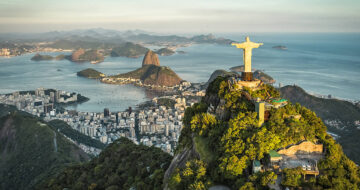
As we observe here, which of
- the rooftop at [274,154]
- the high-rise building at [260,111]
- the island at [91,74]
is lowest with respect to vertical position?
the island at [91,74]

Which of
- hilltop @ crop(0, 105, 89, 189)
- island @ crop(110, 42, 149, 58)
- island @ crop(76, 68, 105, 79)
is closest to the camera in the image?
hilltop @ crop(0, 105, 89, 189)

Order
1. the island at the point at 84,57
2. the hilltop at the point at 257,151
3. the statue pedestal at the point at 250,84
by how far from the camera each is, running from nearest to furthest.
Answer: the hilltop at the point at 257,151 → the statue pedestal at the point at 250,84 → the island at the point at 84,57

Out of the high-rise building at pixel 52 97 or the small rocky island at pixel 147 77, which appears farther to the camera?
the small rocky island at pixel 147 77

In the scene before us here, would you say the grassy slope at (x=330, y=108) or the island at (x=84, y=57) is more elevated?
the island at (x=84, y=57)

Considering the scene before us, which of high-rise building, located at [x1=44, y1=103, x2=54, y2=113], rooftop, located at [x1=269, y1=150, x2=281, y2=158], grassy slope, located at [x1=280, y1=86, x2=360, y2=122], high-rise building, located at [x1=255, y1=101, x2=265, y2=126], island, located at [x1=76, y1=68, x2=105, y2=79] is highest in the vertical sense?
high-rise building, located at [x1=255, y1=101, x2=265, y2=126]

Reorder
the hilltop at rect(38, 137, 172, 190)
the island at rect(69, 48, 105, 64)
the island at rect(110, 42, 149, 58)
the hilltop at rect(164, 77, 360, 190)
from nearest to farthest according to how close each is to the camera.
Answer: the hilltop at rect(164, 77, 360, 190)
the hilltop at rect(38, 137, 172, 190)
the island at rect(69, 48, 105, 64)
the island at rect(110, 42, 149, 58)

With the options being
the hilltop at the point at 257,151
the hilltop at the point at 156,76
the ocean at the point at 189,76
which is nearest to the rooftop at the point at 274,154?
the hilltop at the point at 257,151

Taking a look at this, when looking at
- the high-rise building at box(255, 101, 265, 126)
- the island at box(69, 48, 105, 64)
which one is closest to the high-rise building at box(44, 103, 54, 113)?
the high-rise building at box(255, 101, 265, 126)

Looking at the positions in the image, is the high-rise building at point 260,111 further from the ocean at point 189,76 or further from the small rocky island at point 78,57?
the small rocky island at point 78,57

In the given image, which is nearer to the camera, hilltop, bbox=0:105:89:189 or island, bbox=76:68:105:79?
hilltop, bbox=0:105:89:189

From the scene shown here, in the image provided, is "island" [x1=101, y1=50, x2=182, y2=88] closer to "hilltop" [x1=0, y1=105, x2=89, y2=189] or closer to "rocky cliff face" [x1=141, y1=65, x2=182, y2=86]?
"rocky cliff face" [x1=141, y1=65, x2=182, y2=86]
